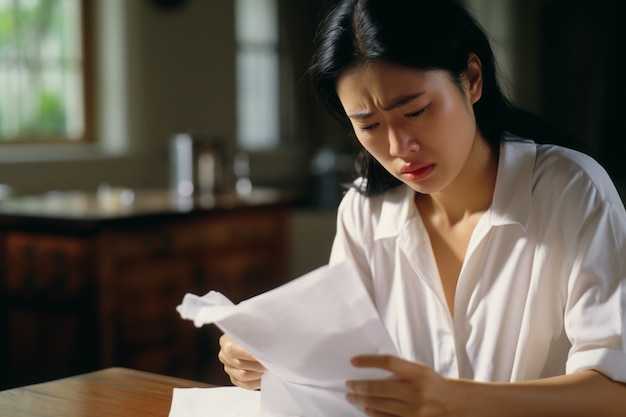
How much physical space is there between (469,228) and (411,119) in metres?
0.27

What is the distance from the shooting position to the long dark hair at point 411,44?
1319mm

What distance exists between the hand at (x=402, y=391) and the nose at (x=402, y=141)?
Result: 35cm

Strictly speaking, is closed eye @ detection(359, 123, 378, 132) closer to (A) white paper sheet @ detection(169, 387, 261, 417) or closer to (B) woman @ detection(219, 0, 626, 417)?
(B) woman @ detection(219, 0, 626, 417)

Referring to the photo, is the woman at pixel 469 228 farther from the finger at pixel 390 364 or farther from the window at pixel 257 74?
the window at pixel 257 74

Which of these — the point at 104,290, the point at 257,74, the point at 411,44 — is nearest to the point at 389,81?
the point at 411,44

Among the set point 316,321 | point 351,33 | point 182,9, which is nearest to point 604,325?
point 316,321

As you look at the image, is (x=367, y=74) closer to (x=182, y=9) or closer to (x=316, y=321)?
(x=316, y=321)

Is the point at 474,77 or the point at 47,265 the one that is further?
the point at 47,265

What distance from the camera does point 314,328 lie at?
3.60 feet

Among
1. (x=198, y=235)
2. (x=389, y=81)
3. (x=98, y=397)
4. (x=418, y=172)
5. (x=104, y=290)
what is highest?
(x=389, y=81)

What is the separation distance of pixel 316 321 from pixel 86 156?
367 centimetres

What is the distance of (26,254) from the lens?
3.34 m

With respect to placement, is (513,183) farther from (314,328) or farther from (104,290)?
(104,290)

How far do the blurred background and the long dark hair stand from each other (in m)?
0.16
